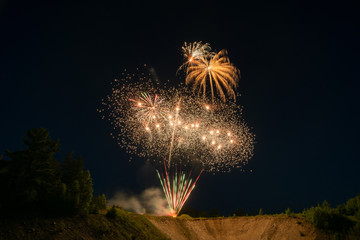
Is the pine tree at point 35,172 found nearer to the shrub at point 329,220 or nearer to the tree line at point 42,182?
the tree line at point 42,182

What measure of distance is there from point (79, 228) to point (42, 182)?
4384 mm

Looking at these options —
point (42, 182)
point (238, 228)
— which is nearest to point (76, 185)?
point (42, 182)

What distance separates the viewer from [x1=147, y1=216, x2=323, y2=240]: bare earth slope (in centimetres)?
2556

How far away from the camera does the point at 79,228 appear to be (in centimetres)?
1630

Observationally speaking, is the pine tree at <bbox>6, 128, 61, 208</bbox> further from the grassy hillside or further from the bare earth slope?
the bare earth slope

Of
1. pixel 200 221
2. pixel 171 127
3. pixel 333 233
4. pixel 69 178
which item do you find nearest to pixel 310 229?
pixel 333 233

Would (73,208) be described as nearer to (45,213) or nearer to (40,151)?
(45,213)

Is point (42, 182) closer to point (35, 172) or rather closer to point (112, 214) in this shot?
point (35, 172)

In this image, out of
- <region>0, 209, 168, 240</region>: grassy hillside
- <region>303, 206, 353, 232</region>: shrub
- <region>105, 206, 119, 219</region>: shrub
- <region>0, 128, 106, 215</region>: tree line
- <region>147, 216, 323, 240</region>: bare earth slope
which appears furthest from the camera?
<region>147, 216, 323, 240</region>: bare earth slope

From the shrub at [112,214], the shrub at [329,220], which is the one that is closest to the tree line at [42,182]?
the shrub at [112,214]

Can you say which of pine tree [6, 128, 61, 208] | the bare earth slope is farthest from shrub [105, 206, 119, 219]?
the bare earth slope

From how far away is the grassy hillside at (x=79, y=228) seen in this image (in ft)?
43.1

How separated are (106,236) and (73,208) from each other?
136 inches

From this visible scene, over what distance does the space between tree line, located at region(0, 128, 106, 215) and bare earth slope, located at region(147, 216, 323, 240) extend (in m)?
12.7
